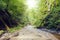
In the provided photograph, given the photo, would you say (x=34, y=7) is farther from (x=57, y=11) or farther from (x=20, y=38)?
(x=20, y=38)

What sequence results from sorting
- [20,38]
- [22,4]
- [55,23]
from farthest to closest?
[22,4] → [55,23] → [20,38]

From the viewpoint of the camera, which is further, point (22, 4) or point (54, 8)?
point (22, 4)

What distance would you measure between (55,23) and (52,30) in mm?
223

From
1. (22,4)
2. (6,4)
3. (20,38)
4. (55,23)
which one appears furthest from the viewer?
(22,4)

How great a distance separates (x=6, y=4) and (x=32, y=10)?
34.7 inches

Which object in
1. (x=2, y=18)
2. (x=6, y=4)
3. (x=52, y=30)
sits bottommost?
(x=52, y=30)

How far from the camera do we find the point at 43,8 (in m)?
5.24

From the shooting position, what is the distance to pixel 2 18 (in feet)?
17.4

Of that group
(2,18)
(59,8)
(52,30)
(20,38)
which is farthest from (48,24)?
(2,18)

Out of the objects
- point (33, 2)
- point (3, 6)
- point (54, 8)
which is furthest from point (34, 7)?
point (3, 6)

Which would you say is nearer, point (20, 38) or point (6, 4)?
point (20, 38)

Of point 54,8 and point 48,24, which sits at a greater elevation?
point 54,8

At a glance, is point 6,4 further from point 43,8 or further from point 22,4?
point 43,8

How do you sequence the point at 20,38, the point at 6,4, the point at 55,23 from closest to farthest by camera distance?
the point at 20,38, the point at 55,23, the point at 6,4
